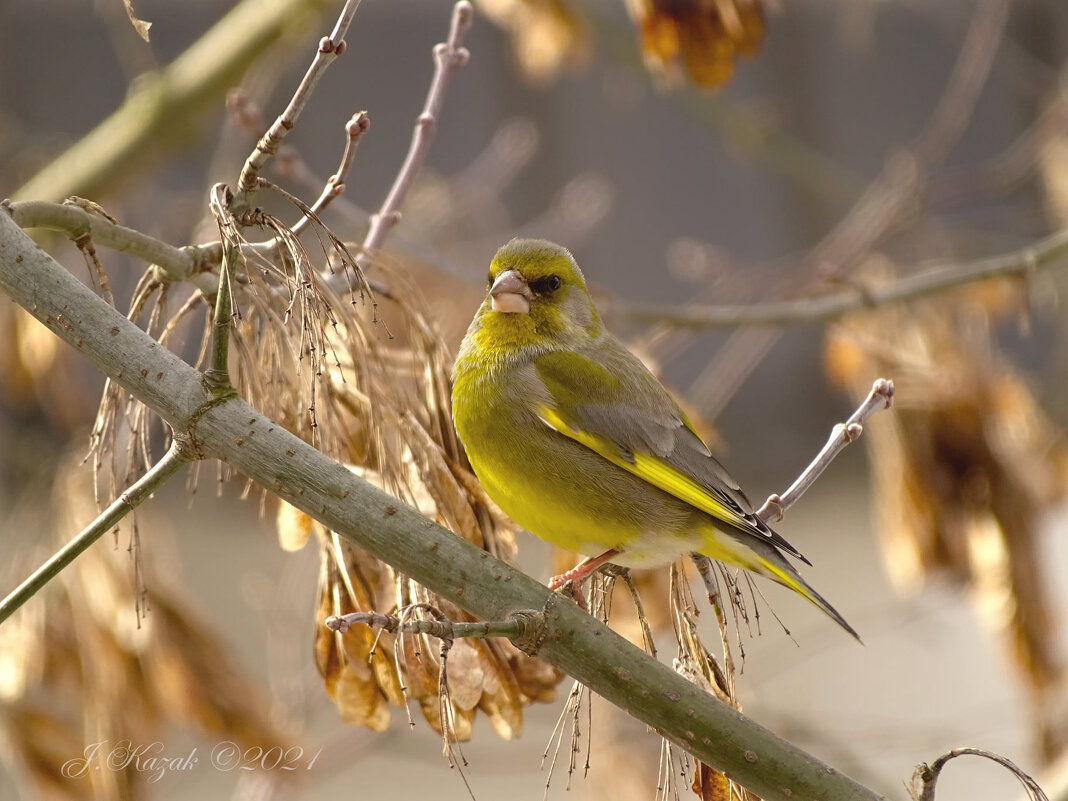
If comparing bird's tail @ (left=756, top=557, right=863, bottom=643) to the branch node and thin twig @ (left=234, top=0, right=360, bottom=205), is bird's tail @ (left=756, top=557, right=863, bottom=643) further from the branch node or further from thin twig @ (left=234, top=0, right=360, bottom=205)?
thin twig @ (left=234, top=0, right=360, bottom=205)

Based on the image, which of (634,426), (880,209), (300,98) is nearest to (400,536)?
(300,98)

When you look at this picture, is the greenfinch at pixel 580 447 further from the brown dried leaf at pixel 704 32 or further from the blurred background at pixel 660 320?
the brown dried leaf at pixel 704 32

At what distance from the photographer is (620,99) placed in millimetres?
6574

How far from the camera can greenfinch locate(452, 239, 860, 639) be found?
2.28 metres

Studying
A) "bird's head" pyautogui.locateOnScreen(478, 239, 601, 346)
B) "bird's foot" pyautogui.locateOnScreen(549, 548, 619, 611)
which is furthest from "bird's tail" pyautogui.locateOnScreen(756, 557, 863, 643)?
"bird's head" pyautogui.locateOnScreen(478, 239, 601, 346)

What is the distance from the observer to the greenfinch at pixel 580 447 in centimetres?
228

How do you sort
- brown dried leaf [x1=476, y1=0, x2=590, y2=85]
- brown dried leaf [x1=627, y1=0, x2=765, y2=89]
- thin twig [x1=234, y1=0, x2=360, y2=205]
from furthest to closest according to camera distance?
brown dried leaf [x1=476, y1=0, x2=590, y2=85]
brown dried leaf [x1=627, y1=0, x2=765, y2=89]
thin twig [x1=234, y1=0, x2=360, y2=205]

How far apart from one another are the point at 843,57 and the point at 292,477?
6.21 metres

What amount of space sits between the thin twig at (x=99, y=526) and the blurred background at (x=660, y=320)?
28 cm

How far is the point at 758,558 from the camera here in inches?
86.6

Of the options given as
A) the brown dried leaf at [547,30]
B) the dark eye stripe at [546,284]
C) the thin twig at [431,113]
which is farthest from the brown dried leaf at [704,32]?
the brown dried leaf at [547,30]

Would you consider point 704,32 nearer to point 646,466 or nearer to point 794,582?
point 646,466

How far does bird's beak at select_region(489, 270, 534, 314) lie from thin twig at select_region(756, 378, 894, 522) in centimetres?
70

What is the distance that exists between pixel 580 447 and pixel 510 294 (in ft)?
1.27
